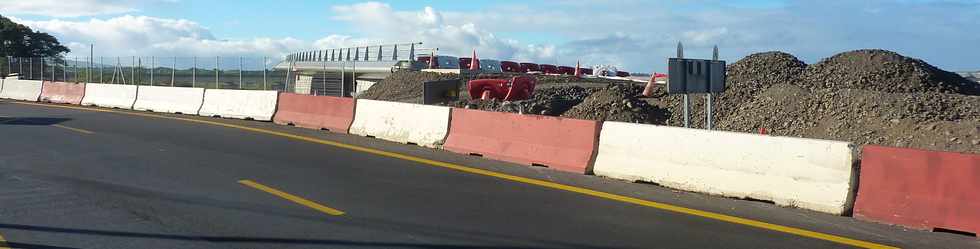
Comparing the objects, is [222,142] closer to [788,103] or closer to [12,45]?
[788,103]

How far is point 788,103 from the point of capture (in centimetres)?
1780

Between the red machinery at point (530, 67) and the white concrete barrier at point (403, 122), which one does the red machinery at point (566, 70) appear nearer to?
the red machinery at point (530, 67)

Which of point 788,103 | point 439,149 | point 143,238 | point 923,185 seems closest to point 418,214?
point 143,238

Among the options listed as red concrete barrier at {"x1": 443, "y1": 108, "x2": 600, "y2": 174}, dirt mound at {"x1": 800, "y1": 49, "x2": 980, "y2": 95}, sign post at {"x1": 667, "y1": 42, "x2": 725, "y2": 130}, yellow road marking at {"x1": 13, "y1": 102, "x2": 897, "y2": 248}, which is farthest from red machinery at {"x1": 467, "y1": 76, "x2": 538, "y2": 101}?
sign post at {"x1": 667, "y1": 42, "x2": 725, "y2": 130}

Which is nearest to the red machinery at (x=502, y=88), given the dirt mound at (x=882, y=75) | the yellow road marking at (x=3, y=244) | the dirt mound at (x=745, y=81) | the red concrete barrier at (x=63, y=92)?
the dirt mound at (x=745, y=81)

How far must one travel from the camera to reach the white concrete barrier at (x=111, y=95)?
27641mm

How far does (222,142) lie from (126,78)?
1165 inches

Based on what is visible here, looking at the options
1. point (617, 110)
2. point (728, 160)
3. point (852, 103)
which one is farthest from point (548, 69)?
point (728, 160)

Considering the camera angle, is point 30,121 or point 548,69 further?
point 548,69

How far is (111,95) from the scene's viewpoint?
28812 mm

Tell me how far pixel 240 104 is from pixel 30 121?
5.11 metres

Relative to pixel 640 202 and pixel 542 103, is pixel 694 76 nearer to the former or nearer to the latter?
pixel 640 202

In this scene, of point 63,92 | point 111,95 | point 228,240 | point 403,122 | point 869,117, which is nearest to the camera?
point 228,240

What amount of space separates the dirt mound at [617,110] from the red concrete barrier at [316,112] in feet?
20.1
